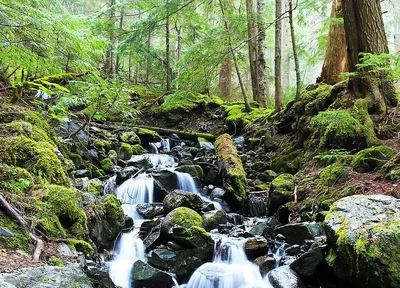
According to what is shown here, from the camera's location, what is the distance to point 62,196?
13.4ft

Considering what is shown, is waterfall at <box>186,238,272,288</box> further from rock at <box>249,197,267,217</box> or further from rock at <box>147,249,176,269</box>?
rock at <box>249,197,267,217</box>

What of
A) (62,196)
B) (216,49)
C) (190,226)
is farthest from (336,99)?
(62,196)

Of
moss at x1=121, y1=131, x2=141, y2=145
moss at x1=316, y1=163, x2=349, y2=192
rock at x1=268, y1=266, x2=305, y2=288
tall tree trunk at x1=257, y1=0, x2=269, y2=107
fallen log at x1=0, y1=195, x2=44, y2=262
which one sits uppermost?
tall tree trunk at x1=257, y1=0, x2=269, y2=107

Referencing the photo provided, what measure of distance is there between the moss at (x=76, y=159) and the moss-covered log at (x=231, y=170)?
11.6 ft

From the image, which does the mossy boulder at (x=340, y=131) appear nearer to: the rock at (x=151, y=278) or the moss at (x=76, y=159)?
the rock at (x=151, y=278)

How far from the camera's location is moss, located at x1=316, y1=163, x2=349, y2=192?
19.7 ft

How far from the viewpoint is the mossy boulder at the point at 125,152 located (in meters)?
10.2

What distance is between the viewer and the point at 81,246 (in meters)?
3.89

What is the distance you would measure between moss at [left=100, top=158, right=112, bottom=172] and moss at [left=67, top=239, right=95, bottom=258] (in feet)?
15.3

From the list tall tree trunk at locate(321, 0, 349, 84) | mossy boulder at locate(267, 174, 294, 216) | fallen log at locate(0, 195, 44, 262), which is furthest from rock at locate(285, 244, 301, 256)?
tall tree trunk at locate(321, 0, 349, 84)

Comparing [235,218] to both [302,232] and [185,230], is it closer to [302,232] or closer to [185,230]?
[185,230]

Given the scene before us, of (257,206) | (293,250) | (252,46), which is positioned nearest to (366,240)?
(293,250)

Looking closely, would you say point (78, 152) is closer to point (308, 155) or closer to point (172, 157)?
point (172, 157)

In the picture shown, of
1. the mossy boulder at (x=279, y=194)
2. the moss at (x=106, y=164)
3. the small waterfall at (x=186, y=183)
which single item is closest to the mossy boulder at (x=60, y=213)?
the mossy boulder at (x=279, y=194)
